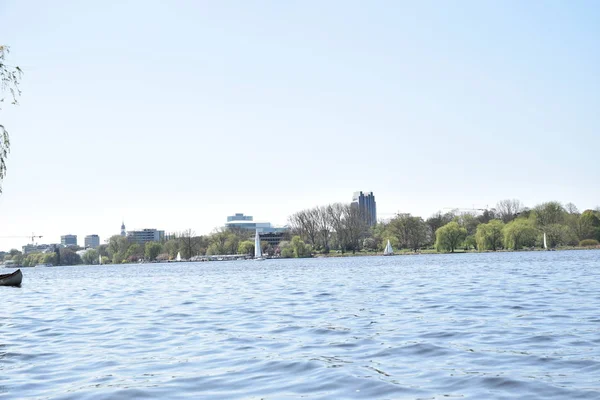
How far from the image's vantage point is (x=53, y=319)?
2520 cm

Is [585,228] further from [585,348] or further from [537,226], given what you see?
[585,348]

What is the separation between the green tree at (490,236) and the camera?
12988 cm

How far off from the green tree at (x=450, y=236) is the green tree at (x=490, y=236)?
6.91 metres

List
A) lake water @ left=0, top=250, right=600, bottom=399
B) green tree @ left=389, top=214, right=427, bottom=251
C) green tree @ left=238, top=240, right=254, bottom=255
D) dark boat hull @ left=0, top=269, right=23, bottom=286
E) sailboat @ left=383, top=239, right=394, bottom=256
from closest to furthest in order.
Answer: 1. lake water @ left=0, top=250, right=600, bottom=399
2. dark boat hull @ left=0, top=269, right=23, bottom=286
3. sailboat @ left=383, top=239, right=394, bottom=256
4. green tree @ left=389, top=214, right=427, bottom=251
5. green tree @ left=238, top=240, right=254, bottom=255

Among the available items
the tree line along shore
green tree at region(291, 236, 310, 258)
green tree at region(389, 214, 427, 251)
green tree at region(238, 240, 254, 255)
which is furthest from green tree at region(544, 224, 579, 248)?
green tree at region(238, 240, 254, 255)

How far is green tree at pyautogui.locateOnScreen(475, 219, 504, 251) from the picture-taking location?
129875 mm

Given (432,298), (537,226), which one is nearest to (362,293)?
(432,298)

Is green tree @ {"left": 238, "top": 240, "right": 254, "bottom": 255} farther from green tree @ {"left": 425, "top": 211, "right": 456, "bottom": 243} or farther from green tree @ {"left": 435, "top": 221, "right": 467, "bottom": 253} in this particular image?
green tree @ {"left": 435, "top": 221, "right": 467, "bottom": 253}

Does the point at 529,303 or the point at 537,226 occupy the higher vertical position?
the point at 537,226

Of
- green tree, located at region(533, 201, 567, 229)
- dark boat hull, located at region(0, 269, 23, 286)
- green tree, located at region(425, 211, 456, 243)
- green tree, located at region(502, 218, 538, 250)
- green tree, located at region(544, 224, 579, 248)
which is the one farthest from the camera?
green tree, located at region(425, 211, 456, 243)

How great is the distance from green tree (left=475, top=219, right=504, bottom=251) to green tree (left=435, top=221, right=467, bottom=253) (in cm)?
691

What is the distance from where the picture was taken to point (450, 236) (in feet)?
457

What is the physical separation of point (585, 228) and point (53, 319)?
122m

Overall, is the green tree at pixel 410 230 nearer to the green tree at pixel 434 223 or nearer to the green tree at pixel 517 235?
the green tree at pixel 434 223
